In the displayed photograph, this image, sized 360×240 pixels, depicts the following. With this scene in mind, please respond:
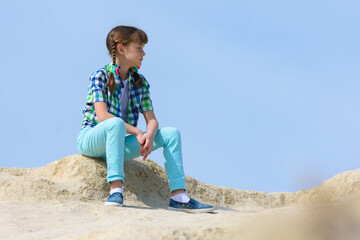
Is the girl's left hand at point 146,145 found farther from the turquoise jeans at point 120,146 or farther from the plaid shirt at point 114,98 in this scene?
the plaid shirt at point 114,98

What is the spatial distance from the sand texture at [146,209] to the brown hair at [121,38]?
3.02 feet

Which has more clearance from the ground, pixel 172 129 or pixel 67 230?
pixel 172 129

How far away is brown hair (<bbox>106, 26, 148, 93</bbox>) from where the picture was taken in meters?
4.48

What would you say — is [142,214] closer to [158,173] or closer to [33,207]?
[33,207]

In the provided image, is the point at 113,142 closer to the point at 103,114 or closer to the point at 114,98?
the point at 103,114

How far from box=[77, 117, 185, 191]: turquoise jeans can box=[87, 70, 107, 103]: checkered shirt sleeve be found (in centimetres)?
28

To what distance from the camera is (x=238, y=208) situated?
5.63 metres

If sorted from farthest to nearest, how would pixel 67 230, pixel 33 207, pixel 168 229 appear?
pixel 33 207 < pixel 67 230 < pixel 168 229

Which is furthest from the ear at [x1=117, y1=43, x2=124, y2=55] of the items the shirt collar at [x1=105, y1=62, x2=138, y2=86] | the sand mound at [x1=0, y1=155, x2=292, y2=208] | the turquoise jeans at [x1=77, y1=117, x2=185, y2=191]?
the sand mound at [x1=0, y1=155, x2=292, y2=208]

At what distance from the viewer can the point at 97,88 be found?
441 cm

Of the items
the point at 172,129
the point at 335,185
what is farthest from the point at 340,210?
the point at 172,129

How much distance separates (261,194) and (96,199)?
9.06ft

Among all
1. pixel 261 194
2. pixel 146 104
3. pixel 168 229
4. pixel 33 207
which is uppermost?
pixel 146 104

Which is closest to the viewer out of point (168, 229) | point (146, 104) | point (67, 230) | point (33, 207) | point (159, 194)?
point (168, 229)
